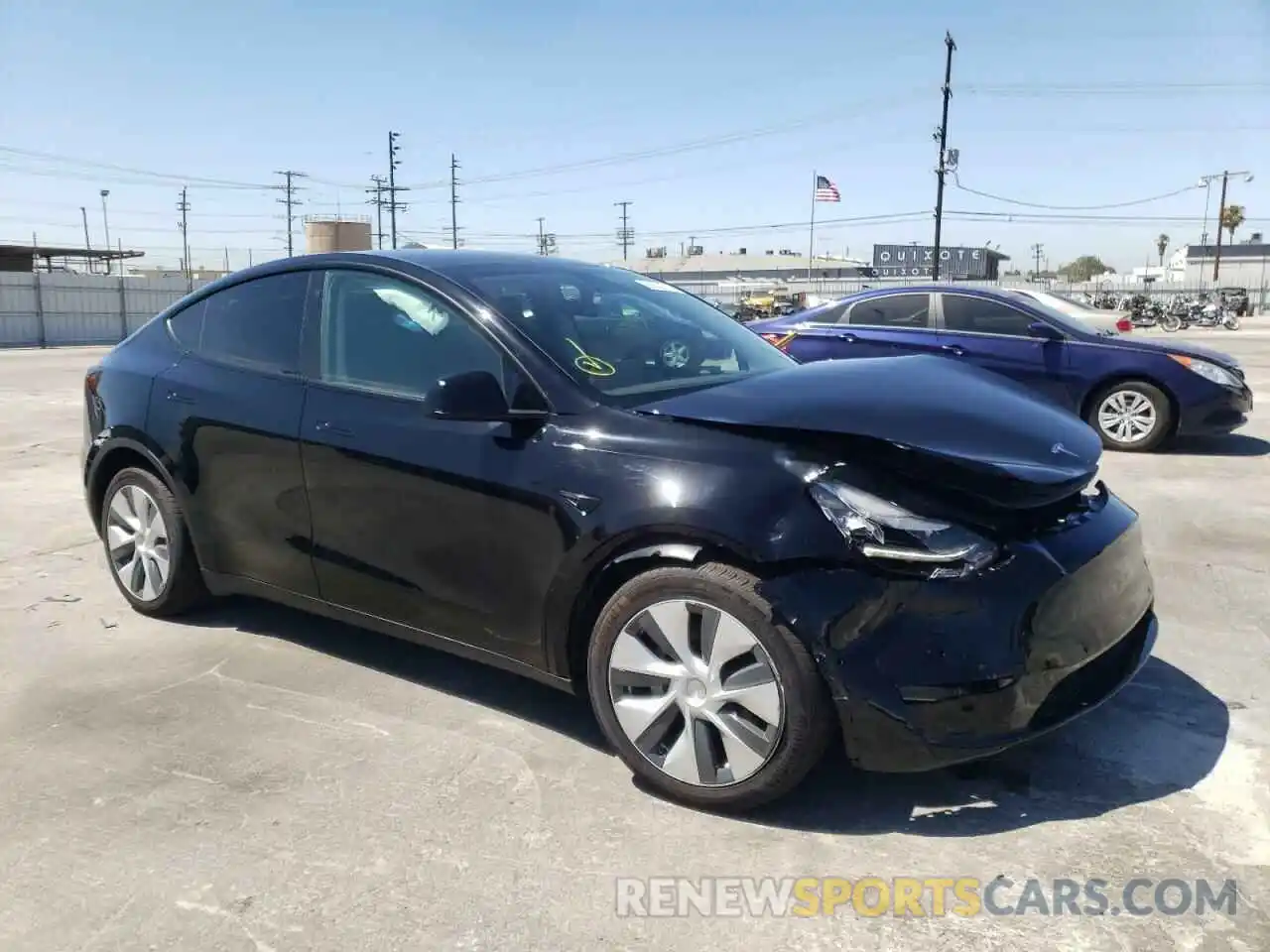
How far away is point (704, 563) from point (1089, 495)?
48.8 inches

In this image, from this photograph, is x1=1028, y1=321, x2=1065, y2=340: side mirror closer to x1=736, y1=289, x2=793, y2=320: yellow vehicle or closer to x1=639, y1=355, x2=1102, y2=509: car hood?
x1=639, y1=355, x2=1102, y2=509: car hood

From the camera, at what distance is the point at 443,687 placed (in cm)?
361

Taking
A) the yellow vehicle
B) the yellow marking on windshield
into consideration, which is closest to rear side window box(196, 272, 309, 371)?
the yellow marking on windshield

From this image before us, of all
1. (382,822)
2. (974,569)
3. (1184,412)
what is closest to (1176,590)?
(974,569)

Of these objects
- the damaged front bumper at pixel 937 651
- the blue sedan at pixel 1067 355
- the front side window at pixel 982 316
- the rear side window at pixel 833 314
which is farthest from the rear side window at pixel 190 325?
the front side window at pixel 982 316

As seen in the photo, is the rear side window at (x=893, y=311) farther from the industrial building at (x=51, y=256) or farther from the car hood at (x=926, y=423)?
the industrial building at (x=51, y=256)

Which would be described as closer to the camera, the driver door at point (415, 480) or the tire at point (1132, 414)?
the driver door at point (415, 480)

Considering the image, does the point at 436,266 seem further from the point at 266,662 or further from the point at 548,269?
the point at 266,662

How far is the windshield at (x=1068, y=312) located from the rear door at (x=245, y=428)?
22.5 ft

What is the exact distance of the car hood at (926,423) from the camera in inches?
102

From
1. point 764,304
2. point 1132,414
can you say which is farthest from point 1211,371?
point 764,304

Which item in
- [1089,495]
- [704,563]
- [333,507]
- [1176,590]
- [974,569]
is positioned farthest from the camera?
[1176,590]

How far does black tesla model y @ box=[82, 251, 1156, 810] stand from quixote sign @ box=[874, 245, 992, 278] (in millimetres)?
76668

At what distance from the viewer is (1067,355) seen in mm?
8492
